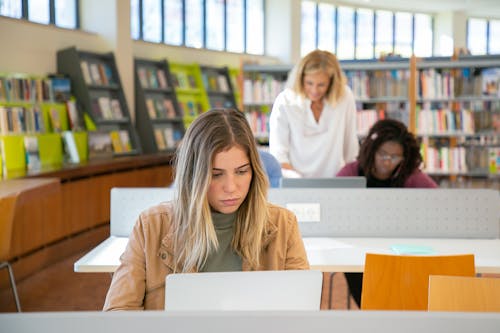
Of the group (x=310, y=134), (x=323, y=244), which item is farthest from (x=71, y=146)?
(x=323, y=244)

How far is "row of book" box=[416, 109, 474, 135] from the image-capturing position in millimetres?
6875

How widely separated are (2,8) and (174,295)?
6167mm

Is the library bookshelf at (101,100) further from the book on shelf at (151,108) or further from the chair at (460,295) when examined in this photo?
the chair at (460,295)

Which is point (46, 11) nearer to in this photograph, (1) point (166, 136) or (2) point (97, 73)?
(2) point (97, 73)

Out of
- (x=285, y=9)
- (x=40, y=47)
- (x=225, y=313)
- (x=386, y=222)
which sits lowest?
(x=386, y=222)

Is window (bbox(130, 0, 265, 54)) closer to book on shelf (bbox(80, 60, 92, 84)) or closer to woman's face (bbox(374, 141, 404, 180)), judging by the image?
book on shelf (bbox(80, 60, 92, 84))

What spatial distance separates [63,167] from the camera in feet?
20.6

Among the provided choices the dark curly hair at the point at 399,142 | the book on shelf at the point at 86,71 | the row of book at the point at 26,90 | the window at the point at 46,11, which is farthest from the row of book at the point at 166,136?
the dark curly hair at the point at 399,142

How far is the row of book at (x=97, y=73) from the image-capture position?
7.58m

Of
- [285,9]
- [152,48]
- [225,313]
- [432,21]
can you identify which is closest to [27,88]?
[152,48]

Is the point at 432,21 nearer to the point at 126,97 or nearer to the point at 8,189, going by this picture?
the point at 126,97

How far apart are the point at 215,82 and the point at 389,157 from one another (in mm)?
7356

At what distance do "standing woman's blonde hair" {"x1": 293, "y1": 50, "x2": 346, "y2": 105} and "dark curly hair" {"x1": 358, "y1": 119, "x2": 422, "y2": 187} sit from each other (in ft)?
1.47

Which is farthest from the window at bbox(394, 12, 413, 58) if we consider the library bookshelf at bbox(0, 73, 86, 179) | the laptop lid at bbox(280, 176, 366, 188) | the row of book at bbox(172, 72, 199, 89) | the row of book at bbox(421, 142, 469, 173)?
the laptop lid at bbox(280, 176, 366, 188)
